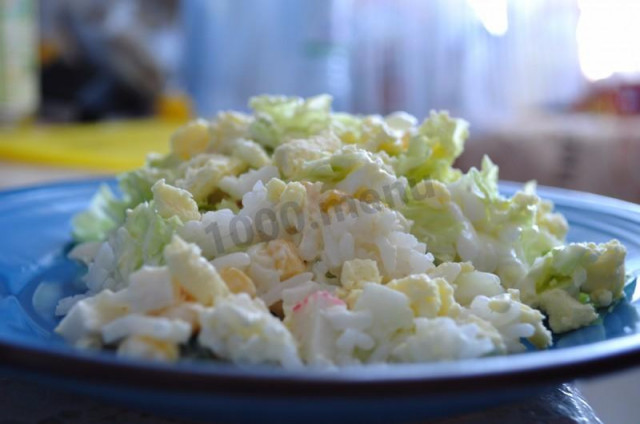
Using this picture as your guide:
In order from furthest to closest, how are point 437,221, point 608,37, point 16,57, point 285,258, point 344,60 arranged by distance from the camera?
point 608,37 → point 344,60 → point 16,57 → point 437,221 → point 285,258

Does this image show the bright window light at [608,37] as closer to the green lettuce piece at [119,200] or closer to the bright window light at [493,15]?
the bright window light at [493,15]

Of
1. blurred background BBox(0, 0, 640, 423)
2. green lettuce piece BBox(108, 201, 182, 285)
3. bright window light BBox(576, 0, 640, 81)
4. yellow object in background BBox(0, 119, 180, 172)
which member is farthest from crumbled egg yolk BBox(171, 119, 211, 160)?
bright window light BBox(576, 0, 640, 81)

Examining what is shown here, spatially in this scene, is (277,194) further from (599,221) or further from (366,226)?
(599,221)

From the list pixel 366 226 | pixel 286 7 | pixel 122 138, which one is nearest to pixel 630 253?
pixel 366 226

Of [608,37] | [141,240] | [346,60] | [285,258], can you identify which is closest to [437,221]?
[285,258]

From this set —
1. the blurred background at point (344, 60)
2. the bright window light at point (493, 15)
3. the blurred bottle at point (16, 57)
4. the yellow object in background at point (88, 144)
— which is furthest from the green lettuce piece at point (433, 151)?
the bright window light at point (493, 15)

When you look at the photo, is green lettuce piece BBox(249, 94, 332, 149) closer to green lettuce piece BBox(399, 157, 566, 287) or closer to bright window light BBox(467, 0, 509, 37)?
green lettuce piece BBox(399, 157, 566, 287)

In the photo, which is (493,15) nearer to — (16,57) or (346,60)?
(346,60)
